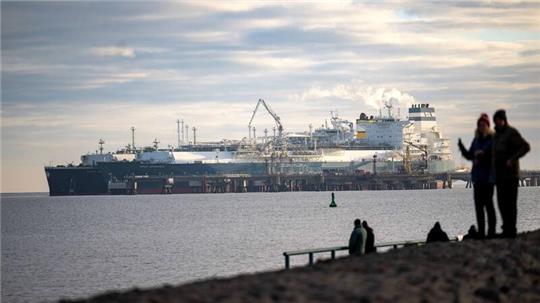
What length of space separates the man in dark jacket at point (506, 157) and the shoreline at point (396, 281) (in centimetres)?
80

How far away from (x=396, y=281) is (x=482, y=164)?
17.7 ft

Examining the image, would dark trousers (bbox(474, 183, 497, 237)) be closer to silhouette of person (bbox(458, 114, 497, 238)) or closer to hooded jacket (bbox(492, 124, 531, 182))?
silhouette of person (bbox(458, 114, 497, 238))

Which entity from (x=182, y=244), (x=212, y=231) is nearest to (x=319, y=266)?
(x=182, y=244)

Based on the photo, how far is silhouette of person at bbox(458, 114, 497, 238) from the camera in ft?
63.7

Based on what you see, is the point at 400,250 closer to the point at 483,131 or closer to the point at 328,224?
the point at 483,131

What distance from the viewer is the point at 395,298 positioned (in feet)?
43.9

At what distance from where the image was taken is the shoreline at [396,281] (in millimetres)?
13148

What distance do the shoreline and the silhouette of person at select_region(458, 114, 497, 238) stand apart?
796mm

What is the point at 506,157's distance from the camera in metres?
19.2

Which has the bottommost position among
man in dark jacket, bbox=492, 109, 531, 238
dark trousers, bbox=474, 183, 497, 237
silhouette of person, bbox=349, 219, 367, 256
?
silhouette of person, bbox=349, 219, 367, 256

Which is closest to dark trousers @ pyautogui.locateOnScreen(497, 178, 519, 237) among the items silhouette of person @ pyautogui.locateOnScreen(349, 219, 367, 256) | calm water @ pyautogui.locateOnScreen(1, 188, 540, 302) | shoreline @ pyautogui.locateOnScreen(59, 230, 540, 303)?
shoreline @ pyautogui.locateOnScreen(59, 230, 540, 303)

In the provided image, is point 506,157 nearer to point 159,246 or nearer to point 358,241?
point 358,241

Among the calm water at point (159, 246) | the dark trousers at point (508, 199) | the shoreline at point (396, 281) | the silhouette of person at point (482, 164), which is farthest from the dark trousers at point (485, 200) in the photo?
the calm water at point (159, 246)

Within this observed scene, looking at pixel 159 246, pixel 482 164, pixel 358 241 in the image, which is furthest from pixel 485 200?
pixel 159 246
